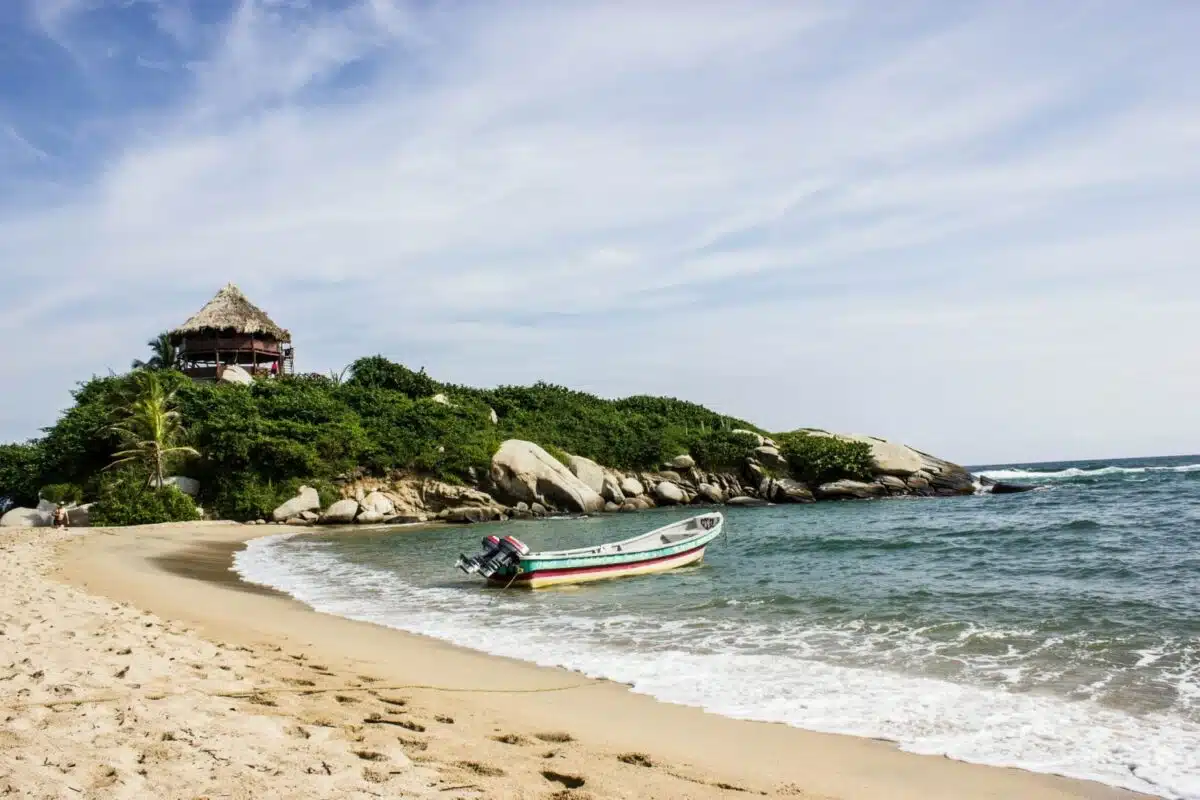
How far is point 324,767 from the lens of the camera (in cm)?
424

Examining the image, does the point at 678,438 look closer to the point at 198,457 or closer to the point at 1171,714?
the point at 198,457

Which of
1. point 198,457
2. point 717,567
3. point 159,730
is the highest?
point 198,457

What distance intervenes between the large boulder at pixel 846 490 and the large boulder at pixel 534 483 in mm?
15131

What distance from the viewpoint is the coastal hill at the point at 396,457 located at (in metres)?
34.8

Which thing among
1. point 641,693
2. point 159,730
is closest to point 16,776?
point 159,730

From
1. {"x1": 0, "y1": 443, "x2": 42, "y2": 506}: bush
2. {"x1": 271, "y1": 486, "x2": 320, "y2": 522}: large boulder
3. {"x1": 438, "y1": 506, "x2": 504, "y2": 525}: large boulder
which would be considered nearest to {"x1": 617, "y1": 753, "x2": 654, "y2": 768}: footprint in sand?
{"x1": 438, "y1": 506, "x2": 504, "y2": 525}: large boulder

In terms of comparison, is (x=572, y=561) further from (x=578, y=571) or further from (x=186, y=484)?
(x=186, y=484)

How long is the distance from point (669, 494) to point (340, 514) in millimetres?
18617

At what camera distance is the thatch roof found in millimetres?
45656

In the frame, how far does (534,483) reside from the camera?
39594mm

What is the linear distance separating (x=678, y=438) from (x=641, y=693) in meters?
42.3

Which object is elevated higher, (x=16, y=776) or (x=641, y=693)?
(x=16, y=776)

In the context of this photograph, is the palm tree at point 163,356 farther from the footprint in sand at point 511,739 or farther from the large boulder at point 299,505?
the footprint in sand at point 511,739

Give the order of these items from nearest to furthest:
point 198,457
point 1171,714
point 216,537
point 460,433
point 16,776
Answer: point 16,776 → point 1171,714 → point 216,537 → point 198,457 → point 460,433
